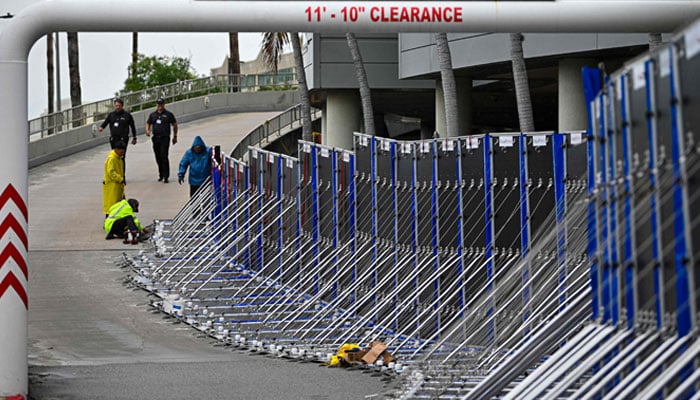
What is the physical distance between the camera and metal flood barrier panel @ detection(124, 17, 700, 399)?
23.0ft

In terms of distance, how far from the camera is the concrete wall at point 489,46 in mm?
23734

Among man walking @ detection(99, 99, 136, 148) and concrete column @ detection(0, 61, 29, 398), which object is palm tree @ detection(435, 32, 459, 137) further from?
concrete column @ detection(0, 61, 29, 398)

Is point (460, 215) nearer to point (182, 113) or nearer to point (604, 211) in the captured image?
point (604, 211)

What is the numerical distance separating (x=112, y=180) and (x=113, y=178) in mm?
43

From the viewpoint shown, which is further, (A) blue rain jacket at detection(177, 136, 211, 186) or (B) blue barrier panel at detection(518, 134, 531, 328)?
(A) blue rain jacket at detection(177, 136, 211, 186)

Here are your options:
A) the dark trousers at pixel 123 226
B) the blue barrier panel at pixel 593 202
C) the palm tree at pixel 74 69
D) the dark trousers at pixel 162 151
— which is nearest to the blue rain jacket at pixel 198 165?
the dark trousers at pixel 123 226

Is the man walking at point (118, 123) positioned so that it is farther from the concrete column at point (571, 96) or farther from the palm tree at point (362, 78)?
the concrete column at point (571, 96)

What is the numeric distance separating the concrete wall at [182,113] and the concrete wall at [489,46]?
11.8m

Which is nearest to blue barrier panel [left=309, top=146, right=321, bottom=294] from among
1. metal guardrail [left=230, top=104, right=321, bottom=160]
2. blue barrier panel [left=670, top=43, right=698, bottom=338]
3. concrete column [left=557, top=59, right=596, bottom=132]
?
concrete column [left=557, top=59, right=596, bottom=132]

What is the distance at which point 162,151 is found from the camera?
32125 mm

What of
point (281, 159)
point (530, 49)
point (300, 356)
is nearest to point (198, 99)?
point (530, 49)

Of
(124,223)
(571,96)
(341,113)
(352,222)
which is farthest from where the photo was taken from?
(341,113)

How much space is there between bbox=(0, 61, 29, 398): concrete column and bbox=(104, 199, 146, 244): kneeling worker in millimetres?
12627

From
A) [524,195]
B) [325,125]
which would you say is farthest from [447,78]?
[325,125]
